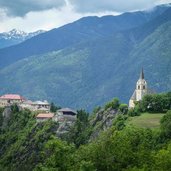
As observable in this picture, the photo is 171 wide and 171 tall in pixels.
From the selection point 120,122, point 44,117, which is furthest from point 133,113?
point 44,117

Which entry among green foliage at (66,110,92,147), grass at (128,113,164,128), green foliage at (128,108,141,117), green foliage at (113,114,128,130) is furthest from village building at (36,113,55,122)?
grass at (128,113,164,128)

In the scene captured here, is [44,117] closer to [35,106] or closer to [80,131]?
[80,131]

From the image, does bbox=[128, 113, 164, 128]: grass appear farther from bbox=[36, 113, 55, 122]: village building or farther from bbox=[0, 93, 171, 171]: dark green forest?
bbox=[36, 113, 55, 122]: village building

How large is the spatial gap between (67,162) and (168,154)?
469 inches

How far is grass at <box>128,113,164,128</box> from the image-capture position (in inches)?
5011

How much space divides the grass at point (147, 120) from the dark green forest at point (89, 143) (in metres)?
2.03

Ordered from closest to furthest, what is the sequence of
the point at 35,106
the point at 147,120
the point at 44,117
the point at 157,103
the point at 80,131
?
1. the point at 147,120
2. the point at 157,103
3. the point at 80,131
4. the point at 44,117
5. the point at 35,106

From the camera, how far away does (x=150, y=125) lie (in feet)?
417

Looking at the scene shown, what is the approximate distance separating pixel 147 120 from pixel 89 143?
67.7 feet

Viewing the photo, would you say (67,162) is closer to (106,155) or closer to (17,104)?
(106,155)

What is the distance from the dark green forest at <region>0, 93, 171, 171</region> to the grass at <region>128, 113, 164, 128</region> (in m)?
2.03

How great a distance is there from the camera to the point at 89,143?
12162 cm

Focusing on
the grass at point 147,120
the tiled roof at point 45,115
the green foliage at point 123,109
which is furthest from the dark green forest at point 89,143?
the tiled roof at point 45,115

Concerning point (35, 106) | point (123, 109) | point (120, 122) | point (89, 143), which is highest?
point (35, 106)
